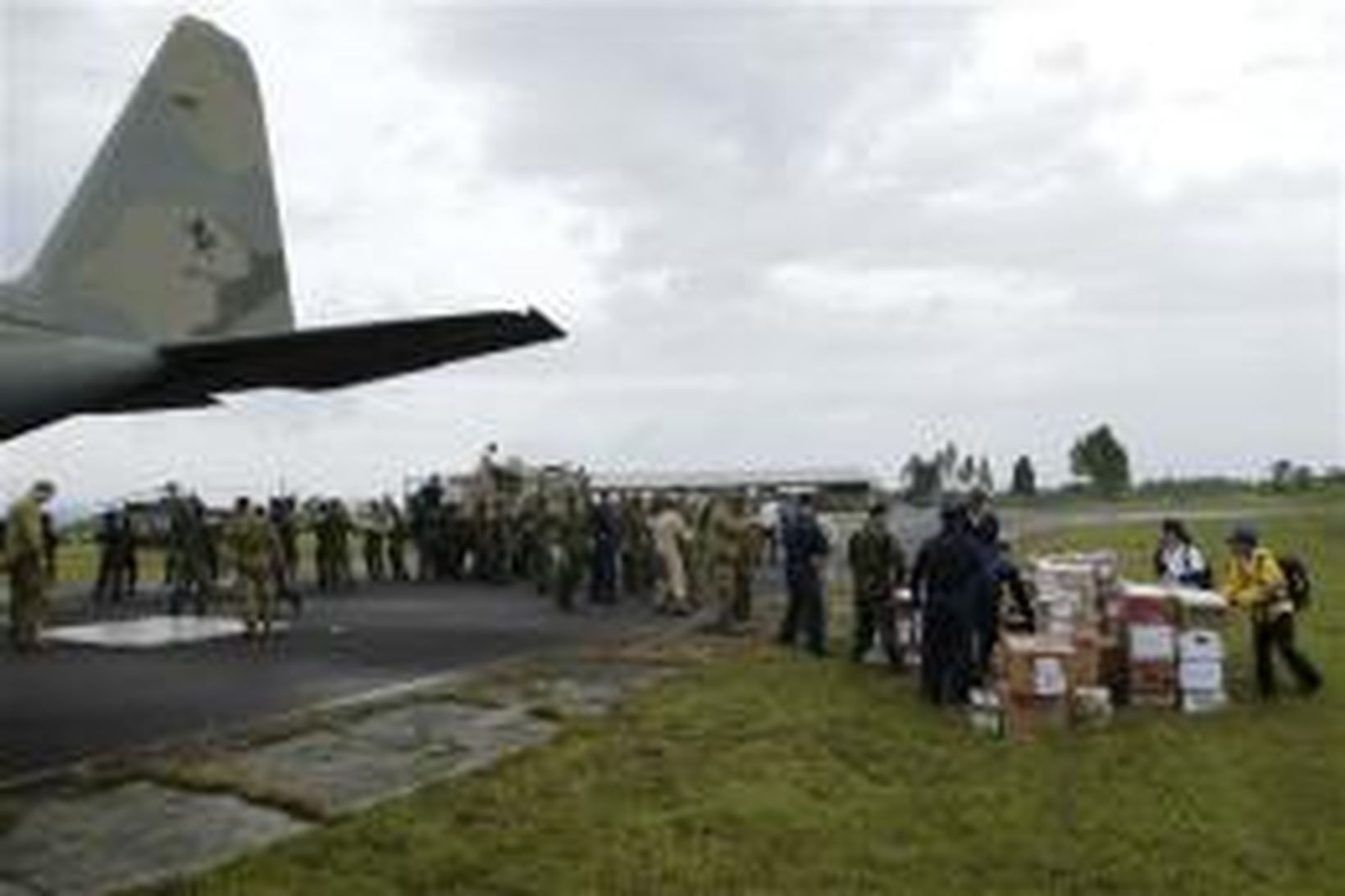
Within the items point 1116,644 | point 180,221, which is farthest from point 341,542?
point 1116,644

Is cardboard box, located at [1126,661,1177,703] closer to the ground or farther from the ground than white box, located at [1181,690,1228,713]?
farther from the ground

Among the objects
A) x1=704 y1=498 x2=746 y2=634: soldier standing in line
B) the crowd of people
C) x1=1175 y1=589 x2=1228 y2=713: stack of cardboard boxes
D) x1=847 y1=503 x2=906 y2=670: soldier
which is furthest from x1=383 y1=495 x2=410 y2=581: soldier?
x1=1175 y1=589 x2=1228 y2=713: stack of cardboard boxes

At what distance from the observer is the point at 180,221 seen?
54.6ft

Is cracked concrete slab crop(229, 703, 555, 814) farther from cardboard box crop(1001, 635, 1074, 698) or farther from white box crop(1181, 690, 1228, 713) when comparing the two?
white box crop(1181, 690, 1228, 713)

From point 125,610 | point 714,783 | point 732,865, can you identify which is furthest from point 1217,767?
point 125,610

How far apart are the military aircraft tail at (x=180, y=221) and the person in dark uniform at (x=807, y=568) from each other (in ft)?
19.8

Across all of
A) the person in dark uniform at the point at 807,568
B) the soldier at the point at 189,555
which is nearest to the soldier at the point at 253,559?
the soldier at the point at 189,555

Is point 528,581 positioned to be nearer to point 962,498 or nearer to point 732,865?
point 962,498

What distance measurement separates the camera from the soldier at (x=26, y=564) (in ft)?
65.2

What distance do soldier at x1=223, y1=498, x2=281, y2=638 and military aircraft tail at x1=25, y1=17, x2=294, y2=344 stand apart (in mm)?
4282

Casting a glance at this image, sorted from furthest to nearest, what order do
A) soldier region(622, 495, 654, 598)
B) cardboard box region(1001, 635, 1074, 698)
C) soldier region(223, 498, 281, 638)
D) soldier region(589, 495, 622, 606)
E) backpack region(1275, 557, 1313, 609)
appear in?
soldier region(622, 495, 654, 598), soldier region(589, 495, 622, 606), soldier region(223, 498, 281, 638), backpack region(1275, 557, 1313, 609), cardboard box region(1001, 635, 1074, 698)

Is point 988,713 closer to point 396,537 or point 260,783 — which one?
point 260,783

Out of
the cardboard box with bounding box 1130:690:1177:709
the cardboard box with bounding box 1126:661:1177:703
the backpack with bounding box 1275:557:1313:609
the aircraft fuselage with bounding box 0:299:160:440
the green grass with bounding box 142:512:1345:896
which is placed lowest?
the green grass with bounding box 142:512:1345:896

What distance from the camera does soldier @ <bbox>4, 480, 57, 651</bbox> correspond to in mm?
19859
